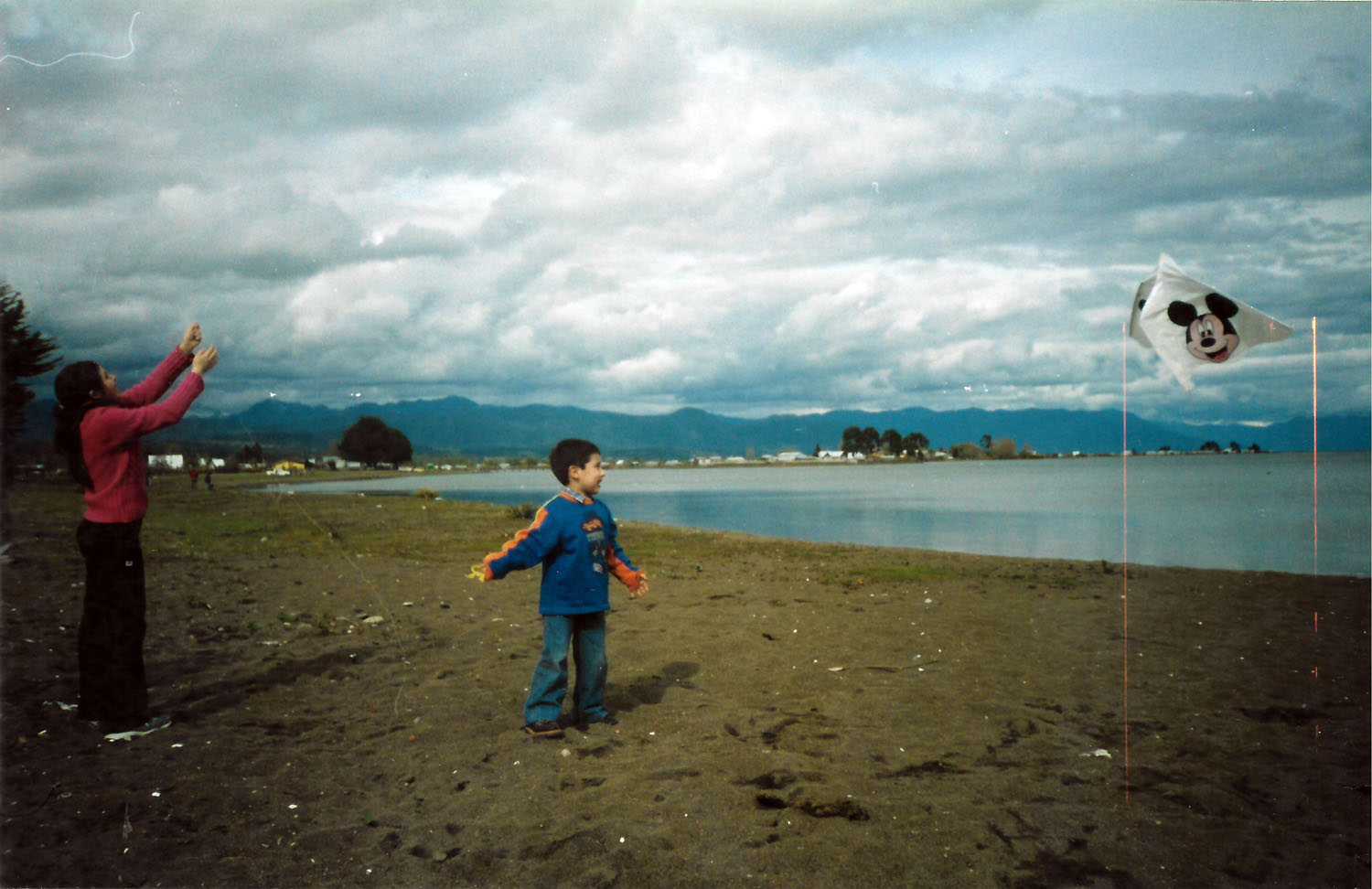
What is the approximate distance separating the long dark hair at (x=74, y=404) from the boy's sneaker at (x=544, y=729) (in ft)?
10.4

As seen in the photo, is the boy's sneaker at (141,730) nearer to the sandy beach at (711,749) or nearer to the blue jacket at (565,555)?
the sandy beach at (711,749)

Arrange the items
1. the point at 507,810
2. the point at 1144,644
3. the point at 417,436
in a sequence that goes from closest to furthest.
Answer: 1. the point at 507,810
2. the point at 1144,644
3. the point at 417,436

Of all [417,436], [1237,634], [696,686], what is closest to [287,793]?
[696,686]

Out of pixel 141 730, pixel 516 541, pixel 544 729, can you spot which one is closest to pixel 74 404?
pixel 141 730

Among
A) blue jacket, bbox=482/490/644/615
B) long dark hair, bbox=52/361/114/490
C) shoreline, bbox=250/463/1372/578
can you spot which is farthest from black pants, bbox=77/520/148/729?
shoreline, bbox=250/463/1372/578

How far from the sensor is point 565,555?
552 cm

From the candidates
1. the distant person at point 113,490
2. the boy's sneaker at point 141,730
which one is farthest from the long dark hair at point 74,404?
the boy's sneaker at point 141,730

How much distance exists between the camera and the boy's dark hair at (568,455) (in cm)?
561

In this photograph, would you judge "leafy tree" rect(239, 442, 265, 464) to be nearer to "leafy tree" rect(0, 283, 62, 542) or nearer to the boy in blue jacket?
"leafy tree" rect(0, 283, 62, 542)

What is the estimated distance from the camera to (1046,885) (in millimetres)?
3609

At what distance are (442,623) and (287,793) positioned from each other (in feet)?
16.4

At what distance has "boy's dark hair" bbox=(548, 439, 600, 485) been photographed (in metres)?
5.61

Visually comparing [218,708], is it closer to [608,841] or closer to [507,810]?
[507,810]

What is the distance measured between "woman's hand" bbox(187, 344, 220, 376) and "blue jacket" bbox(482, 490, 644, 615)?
6.75ft
